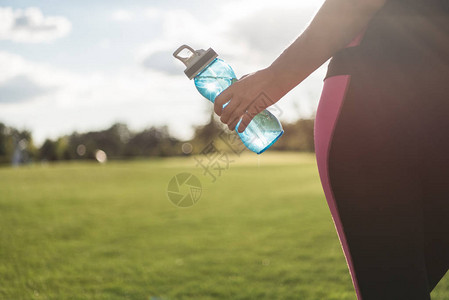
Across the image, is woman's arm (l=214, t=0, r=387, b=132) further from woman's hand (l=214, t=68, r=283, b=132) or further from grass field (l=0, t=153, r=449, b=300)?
grass field (l=0, t=153, r=449, b=300)

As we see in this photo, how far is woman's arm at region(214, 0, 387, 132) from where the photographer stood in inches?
44.4

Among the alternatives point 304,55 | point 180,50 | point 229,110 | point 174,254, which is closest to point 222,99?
point 229,110

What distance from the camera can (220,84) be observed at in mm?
1793

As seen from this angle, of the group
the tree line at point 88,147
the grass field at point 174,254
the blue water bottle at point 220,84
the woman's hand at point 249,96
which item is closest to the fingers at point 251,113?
the woman's hand at point 249,96

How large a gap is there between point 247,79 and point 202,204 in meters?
9.06

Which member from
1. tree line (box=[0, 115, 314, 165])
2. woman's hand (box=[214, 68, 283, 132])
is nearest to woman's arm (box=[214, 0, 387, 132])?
woman's hand (box=[214, 68, 283, 132])

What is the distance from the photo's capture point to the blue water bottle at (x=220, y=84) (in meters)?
1.44

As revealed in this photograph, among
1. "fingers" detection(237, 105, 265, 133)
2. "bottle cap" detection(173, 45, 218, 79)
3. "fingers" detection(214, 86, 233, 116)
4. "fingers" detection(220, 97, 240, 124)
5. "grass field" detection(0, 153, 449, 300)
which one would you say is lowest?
"grass field" detection(0, 153, 449, 300)

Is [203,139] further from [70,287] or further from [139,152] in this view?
[70,287]

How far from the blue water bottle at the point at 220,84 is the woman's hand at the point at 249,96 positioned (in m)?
0.30

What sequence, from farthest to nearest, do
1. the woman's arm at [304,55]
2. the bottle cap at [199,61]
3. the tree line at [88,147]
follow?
the tree line at [88,147] → the bottle cap at [199,61] → the woman's arm at [304,55]

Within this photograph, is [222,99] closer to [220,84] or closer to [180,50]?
[180,50]

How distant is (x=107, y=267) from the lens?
14.9 ft

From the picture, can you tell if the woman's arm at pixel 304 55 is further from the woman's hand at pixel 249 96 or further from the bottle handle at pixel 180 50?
the bottle handle at pixel 180 50
